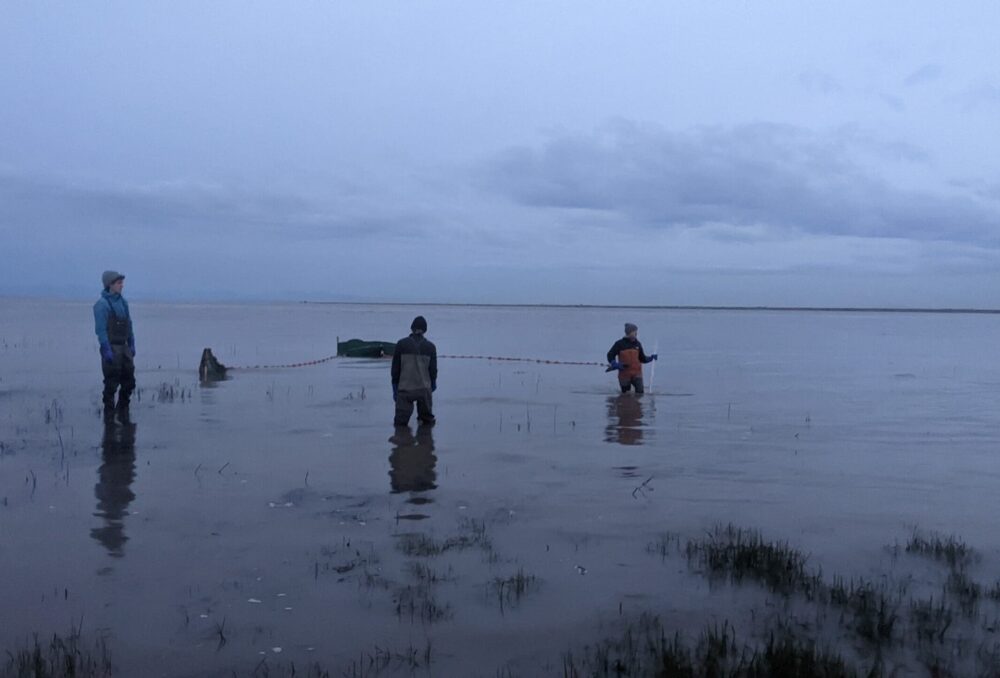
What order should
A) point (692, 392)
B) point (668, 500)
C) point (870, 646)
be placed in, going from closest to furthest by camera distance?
point (870, 646) < point (668, 500) < point (692, 392)

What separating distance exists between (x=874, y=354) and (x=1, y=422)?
34.9 metres

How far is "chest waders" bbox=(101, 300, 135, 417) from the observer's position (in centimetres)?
1373

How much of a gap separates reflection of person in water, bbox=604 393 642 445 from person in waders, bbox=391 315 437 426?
2719 millimetres

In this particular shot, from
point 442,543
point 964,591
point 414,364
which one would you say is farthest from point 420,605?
point 414,364

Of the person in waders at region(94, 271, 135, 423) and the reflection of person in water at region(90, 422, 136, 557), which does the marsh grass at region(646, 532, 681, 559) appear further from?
the person in waders at region(94, 271, 135, 423)

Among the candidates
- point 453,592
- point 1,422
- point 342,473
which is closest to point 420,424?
point 342,473

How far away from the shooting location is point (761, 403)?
19.1 meters

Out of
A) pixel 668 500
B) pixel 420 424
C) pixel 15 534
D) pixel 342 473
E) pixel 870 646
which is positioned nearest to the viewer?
pixel 870 646

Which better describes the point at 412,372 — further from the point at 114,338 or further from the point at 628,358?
the point at 628,358

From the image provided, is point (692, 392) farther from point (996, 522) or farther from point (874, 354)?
point (874, 354)

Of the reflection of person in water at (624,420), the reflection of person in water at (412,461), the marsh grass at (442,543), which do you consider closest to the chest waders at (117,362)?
the reflection of person in water at (412,461)


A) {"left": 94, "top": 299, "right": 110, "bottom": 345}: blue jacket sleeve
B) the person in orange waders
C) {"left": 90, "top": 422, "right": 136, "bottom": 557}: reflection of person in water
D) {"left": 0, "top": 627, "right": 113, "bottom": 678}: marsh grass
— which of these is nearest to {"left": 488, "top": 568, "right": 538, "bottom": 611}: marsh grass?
{"left": 0, "top": 627, "right": 113, "bottom": 678}: marsh grass

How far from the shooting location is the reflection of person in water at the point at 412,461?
9.84 m

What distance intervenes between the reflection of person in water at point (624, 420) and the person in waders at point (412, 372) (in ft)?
8.92
